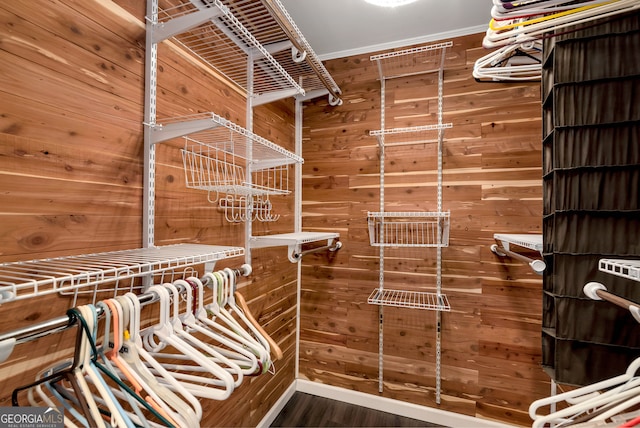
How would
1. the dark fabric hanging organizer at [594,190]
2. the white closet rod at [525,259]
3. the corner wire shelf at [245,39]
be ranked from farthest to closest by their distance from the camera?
the corner wire shelf at [245,39] → the white closet rod at [525,259] → the dark fabric hanging organizer at [594,190]

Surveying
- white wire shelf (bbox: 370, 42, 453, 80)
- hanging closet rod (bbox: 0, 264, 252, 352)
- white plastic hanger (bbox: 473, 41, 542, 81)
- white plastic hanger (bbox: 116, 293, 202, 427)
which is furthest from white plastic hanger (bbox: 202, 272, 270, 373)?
white wire shelf (bbox: 370, 42, 453, 80)

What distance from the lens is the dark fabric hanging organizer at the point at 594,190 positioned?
0.89m

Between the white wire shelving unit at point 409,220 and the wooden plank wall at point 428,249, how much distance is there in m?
0.04

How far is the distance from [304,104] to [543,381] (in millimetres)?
2495

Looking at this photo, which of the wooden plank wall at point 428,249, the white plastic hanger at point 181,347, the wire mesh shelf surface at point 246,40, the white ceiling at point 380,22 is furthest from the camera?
the wooden plank wall at point 428,249

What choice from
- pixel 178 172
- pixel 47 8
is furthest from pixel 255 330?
pixel 47 8

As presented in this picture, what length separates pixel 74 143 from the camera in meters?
0.92

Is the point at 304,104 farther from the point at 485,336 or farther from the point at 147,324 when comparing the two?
the point at 485,336

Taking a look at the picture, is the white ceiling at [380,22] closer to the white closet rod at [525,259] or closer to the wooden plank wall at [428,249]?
the wooden plank wall at [428,249]

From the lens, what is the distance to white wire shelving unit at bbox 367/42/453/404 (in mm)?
2016

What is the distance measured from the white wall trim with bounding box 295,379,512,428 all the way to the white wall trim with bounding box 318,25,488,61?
8.27ft

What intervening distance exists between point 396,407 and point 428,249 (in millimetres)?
1127

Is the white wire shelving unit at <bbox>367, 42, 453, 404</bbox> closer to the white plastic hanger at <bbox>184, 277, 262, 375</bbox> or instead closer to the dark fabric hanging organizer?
the dark fabric hanging organizer

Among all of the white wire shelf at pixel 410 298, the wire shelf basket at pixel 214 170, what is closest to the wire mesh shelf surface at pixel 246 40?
the wire shelf basket at pixel 214 170
